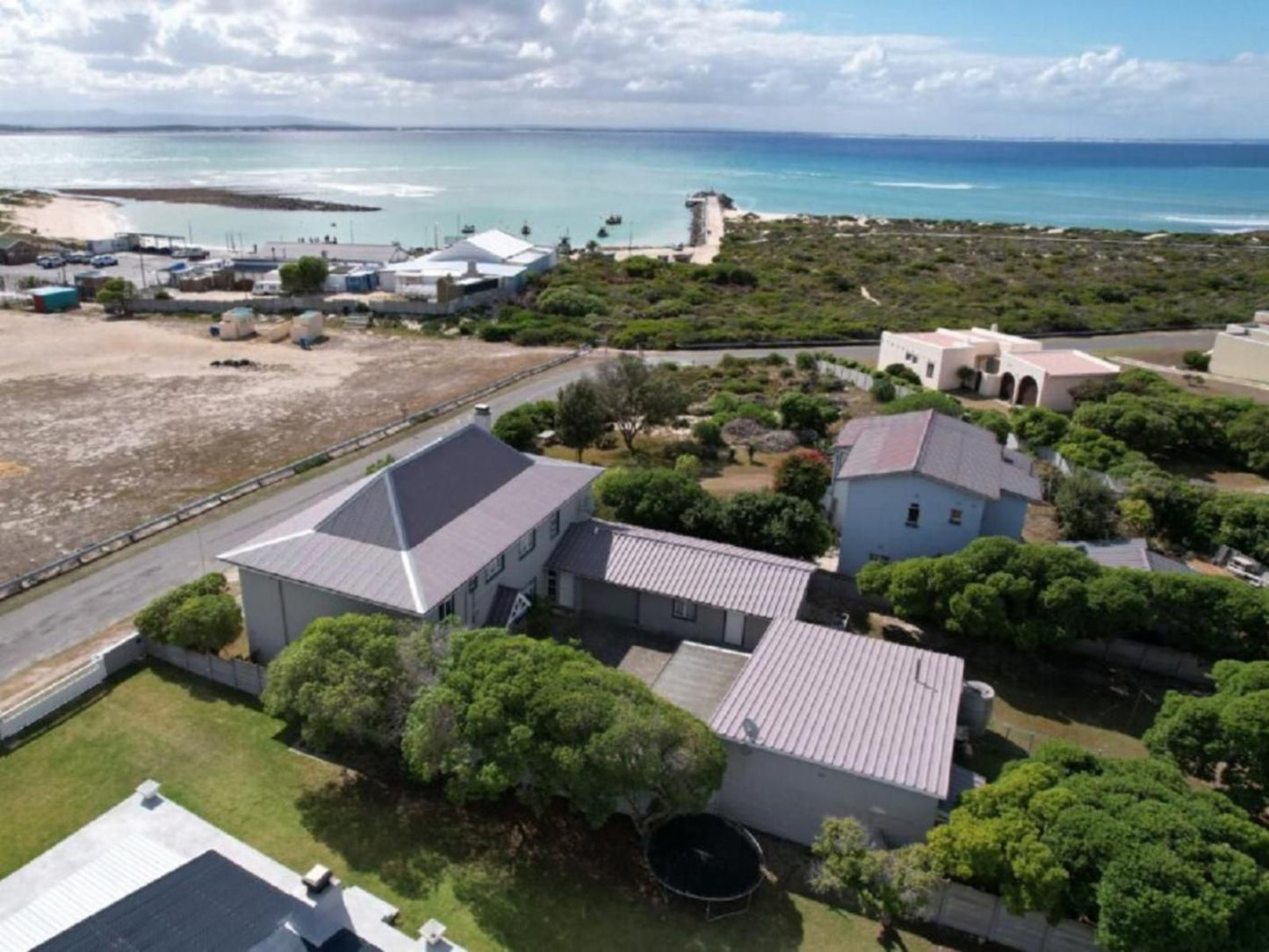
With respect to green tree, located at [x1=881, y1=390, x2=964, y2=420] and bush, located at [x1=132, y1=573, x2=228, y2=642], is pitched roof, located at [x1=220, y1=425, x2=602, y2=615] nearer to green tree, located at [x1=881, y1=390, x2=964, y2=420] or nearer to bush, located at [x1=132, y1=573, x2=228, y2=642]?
bush, located at [x1=132, y1=573, x2=228, y2=642]

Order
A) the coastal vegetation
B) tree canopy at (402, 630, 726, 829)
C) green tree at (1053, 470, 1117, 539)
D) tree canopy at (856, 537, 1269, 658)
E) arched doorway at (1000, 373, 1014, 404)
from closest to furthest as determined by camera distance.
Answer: tree canopy at (402, 630, 726, 829) → tree canopy at (856, 537, 1269, 658) → green tree at (1053, 470, 1117, 539) → arched doorway at (1000, 373, 1014, 404) → the coastal vegetation

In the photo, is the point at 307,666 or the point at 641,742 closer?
the point at 641,742

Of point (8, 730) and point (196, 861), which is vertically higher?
point (196, 861)

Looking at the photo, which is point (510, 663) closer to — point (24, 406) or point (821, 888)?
point (821, 888)

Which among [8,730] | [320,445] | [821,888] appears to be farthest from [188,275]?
[821,888]

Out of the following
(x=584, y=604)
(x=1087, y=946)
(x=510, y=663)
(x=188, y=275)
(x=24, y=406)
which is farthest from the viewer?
(x=188, y=275)

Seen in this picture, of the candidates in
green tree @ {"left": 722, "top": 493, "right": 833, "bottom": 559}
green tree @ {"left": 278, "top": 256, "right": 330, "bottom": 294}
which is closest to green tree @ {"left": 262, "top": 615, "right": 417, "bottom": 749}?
green tree @ {"left": 722, "top": 493, "right": 833, "bottom": 559}
